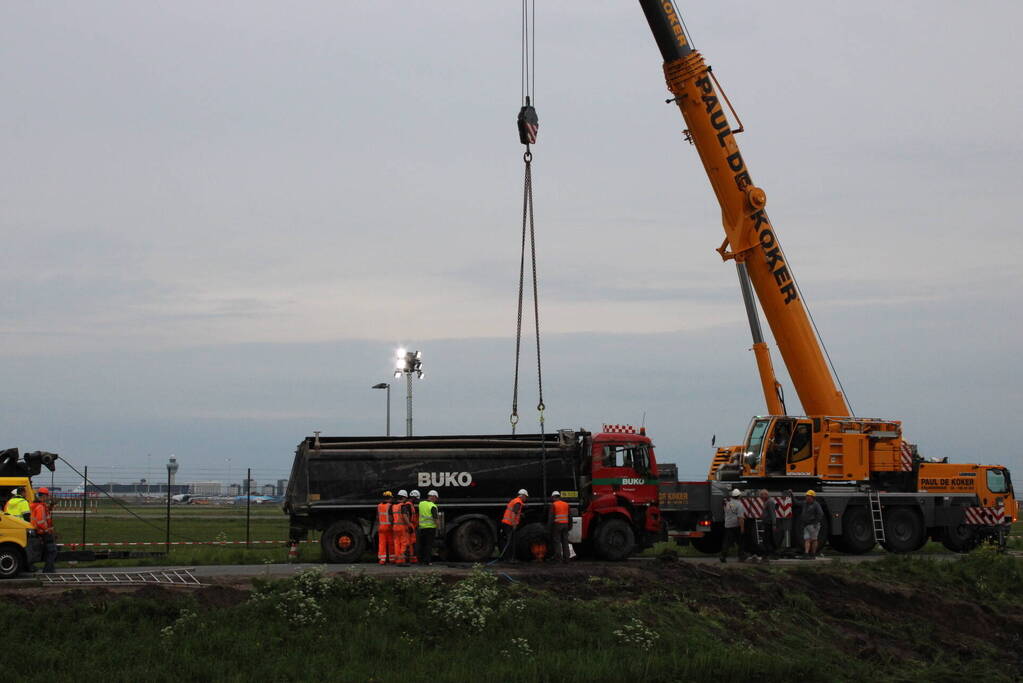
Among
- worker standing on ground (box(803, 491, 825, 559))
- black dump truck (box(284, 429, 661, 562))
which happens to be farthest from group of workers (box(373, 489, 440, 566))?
worker standing on ground (box(803, 491, 825, 559))

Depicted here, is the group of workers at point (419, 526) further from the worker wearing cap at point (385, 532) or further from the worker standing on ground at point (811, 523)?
the worker standing on ground at point (811, 523)

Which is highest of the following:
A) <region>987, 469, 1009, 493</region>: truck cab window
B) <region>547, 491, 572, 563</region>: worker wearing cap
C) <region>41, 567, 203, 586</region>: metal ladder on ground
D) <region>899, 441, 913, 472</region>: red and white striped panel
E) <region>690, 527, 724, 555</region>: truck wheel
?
<region>899, 441, 913, 472</region>: red and white striped panel

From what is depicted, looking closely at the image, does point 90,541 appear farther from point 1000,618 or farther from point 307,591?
point 1000,618

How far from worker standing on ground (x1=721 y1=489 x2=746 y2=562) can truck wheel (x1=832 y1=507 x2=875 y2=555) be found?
14.7 ft

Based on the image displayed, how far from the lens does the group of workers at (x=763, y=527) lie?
30359 millimetres

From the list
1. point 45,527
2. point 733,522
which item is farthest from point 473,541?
point 45,527

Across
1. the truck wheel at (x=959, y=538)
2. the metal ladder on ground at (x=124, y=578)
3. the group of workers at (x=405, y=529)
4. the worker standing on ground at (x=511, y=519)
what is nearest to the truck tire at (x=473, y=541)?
the worker standing on ground at (x=511, y=519)

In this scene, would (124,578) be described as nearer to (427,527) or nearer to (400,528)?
(400,528)

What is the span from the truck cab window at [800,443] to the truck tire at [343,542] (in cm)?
1221

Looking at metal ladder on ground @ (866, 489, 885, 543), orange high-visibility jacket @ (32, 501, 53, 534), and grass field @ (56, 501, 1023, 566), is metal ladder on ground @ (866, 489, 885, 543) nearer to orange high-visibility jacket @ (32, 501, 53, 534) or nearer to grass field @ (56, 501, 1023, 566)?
grass field @ (56, 501, 1023, 566)

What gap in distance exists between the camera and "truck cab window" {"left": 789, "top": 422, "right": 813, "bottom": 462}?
109 ft

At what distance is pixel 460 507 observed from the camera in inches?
1131

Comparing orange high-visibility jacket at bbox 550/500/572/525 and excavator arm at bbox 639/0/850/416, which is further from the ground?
excavator arm at bbox 639/0/850/416

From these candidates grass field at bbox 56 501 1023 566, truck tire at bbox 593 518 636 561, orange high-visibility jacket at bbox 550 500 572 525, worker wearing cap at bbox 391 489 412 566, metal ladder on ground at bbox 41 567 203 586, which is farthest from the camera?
grass field at bbox 56 501 1023 566
